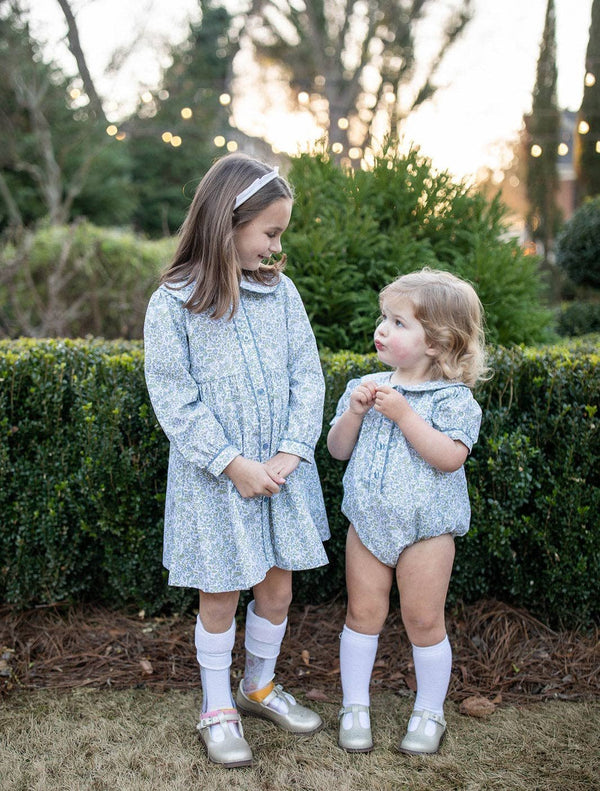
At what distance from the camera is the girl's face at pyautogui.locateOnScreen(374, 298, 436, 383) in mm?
2230

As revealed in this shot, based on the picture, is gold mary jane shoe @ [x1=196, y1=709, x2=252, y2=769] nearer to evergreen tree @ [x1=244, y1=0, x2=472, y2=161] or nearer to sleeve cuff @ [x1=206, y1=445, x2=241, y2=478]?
sleeve cuff @ [x1=206, y1=445, x2=241, y2=478]

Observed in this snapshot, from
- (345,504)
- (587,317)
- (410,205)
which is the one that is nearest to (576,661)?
(345,504)

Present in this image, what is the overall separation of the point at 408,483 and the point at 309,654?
3.71ft

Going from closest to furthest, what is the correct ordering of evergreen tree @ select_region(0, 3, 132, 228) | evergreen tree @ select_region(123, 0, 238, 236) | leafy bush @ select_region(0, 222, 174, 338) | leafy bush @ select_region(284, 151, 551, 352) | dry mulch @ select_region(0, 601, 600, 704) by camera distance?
1. dry mulch @ select_region(0, 601, 600, 704)
2. leafy bush @ select_region(284, 151, 551, 352)
3. leafy bush @ select_region(0, 222, 174, 338)
4. evergreen tree @ select_region(0, 3, 132, 228)
5. evergreen tree @ select_region(123, 0, 238, 236)

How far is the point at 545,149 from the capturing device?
17859 millimetres

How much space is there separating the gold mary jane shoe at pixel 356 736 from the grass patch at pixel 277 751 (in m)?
0.02

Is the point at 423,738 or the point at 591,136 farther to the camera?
the point at 591,136

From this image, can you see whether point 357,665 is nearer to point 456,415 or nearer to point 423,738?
point 423,738

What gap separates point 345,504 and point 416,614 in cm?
42

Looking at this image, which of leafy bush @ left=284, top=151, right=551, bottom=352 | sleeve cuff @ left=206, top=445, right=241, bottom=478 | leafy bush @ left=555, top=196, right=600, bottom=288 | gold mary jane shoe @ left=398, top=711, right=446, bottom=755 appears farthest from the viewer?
leafy bush @ left=555, top=196, right=600, bottom=288

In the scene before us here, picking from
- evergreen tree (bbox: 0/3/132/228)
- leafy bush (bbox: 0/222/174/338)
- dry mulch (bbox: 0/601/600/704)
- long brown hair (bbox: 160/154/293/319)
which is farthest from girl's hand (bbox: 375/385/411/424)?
evergreen tree (bbox: 0/3/132/228)

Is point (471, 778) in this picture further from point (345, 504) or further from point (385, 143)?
point (385, 143)

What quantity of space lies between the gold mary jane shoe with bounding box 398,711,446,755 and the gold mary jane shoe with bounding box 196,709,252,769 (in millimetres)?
523

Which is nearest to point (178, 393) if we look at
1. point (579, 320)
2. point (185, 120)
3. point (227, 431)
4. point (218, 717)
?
point (227, 431)
